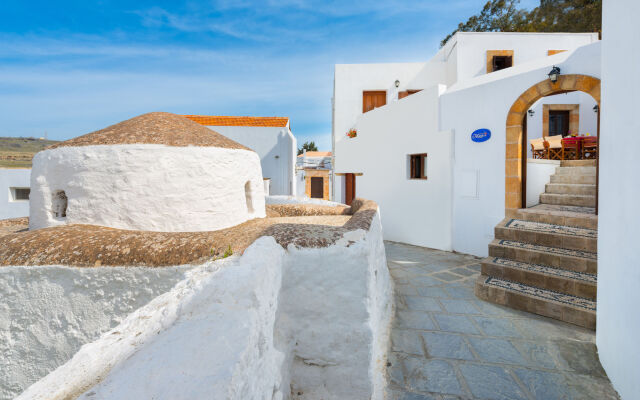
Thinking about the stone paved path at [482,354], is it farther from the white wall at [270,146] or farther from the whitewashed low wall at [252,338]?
the white wall at [270,146]

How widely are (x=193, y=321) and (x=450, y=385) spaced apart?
8.42 ft

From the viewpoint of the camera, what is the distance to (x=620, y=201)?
106 inches

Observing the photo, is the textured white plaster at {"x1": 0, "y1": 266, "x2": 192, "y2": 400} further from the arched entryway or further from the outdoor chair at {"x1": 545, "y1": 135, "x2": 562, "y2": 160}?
the outdoor chair at {"x1": 545, "y1": 135, "x2": 562, "y2": 160}

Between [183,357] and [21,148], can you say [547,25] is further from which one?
[21,148]

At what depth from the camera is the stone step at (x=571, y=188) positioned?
6.49 m

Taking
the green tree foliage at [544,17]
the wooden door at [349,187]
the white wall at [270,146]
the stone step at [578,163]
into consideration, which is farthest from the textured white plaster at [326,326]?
the green tree foliage at [544,17]

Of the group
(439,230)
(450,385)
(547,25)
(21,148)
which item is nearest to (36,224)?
(450,385)

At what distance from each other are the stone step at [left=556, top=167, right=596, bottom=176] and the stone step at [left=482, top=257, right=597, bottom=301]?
380 centimetres

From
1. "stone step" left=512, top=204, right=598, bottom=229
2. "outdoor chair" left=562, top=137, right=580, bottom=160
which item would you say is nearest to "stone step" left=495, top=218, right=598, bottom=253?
"stone step" left=512, top=204, right=598, bottom=229

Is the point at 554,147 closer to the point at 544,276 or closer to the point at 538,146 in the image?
the point at 538,146

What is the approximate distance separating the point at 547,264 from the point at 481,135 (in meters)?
3.36

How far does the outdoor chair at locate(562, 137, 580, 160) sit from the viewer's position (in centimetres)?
873

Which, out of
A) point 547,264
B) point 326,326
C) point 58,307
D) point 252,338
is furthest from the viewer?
point 547,264

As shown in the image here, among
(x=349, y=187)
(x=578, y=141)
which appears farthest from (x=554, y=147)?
(x=349, y=187)
